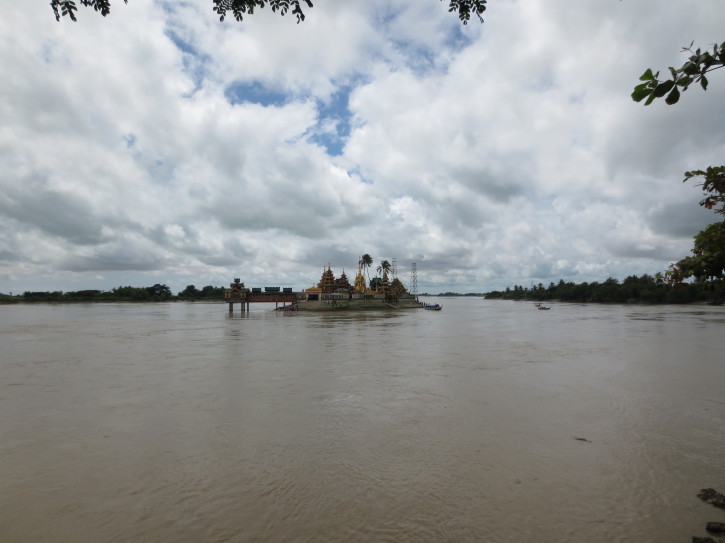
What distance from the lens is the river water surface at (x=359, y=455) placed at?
17.2 feet

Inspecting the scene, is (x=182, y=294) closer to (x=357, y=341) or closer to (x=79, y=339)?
(x=79, y=339)

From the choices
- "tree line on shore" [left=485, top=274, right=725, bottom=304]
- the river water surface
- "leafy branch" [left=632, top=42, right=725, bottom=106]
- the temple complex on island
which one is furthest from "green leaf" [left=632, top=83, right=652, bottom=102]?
"tree line on shore" [left=485, top=274, right=725, bottom=304]

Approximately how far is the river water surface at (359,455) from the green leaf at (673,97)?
4998 millimetres

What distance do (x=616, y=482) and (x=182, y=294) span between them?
571 ft

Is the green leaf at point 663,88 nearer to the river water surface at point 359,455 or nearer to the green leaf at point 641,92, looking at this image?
the green leaf at point 641,92

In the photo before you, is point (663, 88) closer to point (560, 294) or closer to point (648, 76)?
point (648, 76)

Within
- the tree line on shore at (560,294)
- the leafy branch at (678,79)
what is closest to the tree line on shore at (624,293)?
the tree line on shore at (560,294)

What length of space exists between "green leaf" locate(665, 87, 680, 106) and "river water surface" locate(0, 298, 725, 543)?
5.00 meters

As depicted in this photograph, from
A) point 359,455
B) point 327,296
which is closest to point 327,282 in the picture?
point 327,296

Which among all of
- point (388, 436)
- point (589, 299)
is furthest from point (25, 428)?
point (589, 299)

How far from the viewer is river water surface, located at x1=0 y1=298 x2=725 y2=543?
5.25 m

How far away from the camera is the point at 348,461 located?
290 inches

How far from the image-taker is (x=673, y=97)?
2.50 m

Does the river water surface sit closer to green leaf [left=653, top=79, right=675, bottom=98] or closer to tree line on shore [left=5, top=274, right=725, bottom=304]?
green leaf [left=653, top=79, right=675, bottom=98]
